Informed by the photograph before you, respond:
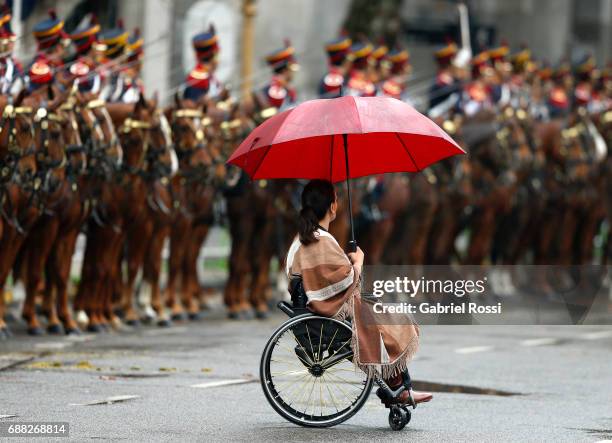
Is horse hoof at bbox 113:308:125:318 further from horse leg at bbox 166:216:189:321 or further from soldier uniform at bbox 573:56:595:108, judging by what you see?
soldier uniform at bbox 573:56:595:108

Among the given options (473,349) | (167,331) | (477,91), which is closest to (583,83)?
(477,91)

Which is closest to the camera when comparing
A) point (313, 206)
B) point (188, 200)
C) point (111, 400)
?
point (313, 206)

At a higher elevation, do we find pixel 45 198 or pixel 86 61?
pixel 86 61

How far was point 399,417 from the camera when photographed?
1038 centimetres

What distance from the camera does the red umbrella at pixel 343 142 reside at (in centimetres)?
1043

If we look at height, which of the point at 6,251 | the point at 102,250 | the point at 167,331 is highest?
the point at 6,251

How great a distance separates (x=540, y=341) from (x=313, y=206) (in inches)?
323

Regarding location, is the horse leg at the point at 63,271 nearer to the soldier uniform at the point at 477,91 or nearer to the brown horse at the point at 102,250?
the brown horse at the point at 102,250

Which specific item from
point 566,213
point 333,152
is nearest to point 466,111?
point 566,213

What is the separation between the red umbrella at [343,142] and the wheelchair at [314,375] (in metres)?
0.74

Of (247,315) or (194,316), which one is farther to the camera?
(247,315)

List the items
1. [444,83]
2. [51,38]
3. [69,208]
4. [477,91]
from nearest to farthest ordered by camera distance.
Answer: [69,208], [51,38], [444,83], [477,91]

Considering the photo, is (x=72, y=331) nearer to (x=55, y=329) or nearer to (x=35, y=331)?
(x=55, y=329)

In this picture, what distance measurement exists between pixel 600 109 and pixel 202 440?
18.1 meters
